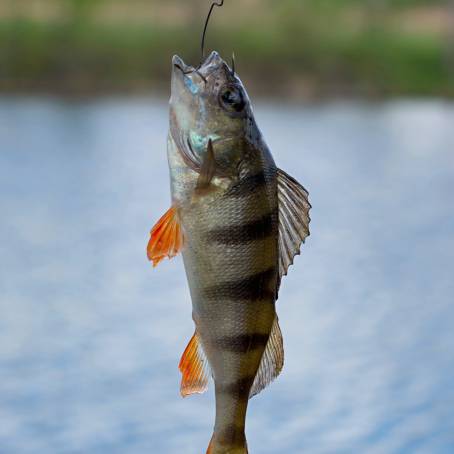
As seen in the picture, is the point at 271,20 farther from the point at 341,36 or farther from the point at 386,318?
the point at 386,318

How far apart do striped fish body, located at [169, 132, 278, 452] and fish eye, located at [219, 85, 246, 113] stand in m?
0.08

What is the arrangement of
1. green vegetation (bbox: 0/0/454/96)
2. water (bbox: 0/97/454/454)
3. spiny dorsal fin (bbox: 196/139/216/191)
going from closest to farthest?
1. spiny dorsal fin (bbox: 196/139/216/191)
2. water (bbox: 0/97/454/454)
3. green vegetation (bbox: 0/0/454/96)

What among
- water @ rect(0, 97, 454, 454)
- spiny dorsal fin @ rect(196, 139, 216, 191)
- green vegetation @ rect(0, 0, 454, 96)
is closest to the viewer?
spiny dorsal fin @ rect(196, 139, 216, 191)

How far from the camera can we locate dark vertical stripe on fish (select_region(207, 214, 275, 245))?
1626 mm

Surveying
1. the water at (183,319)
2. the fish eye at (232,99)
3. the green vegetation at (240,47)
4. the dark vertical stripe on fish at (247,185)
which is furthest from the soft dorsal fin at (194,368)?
the green vegetation at (240,47)

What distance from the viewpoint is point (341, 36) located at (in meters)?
27.7

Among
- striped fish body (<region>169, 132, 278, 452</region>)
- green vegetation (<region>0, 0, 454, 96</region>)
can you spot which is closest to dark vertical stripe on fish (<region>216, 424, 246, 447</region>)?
striped fish body (<region>169, 132, 278, 452</region>)

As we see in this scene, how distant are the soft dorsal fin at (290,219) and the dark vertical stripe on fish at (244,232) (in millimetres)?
45

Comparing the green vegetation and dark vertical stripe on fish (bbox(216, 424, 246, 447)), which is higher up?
the green vegetation

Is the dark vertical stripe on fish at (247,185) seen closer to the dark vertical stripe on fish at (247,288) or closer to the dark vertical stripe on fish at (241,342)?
the dark vertical stripe on fish at (247,288)

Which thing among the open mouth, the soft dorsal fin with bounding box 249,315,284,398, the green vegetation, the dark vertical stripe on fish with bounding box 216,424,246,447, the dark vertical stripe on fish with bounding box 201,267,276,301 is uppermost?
the green vegetation

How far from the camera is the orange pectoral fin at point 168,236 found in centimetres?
165

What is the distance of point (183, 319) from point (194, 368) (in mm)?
5894

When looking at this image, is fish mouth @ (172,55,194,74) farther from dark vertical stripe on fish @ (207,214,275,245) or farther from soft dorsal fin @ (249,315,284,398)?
soft dorsal fin @ (249,315,284,398)
